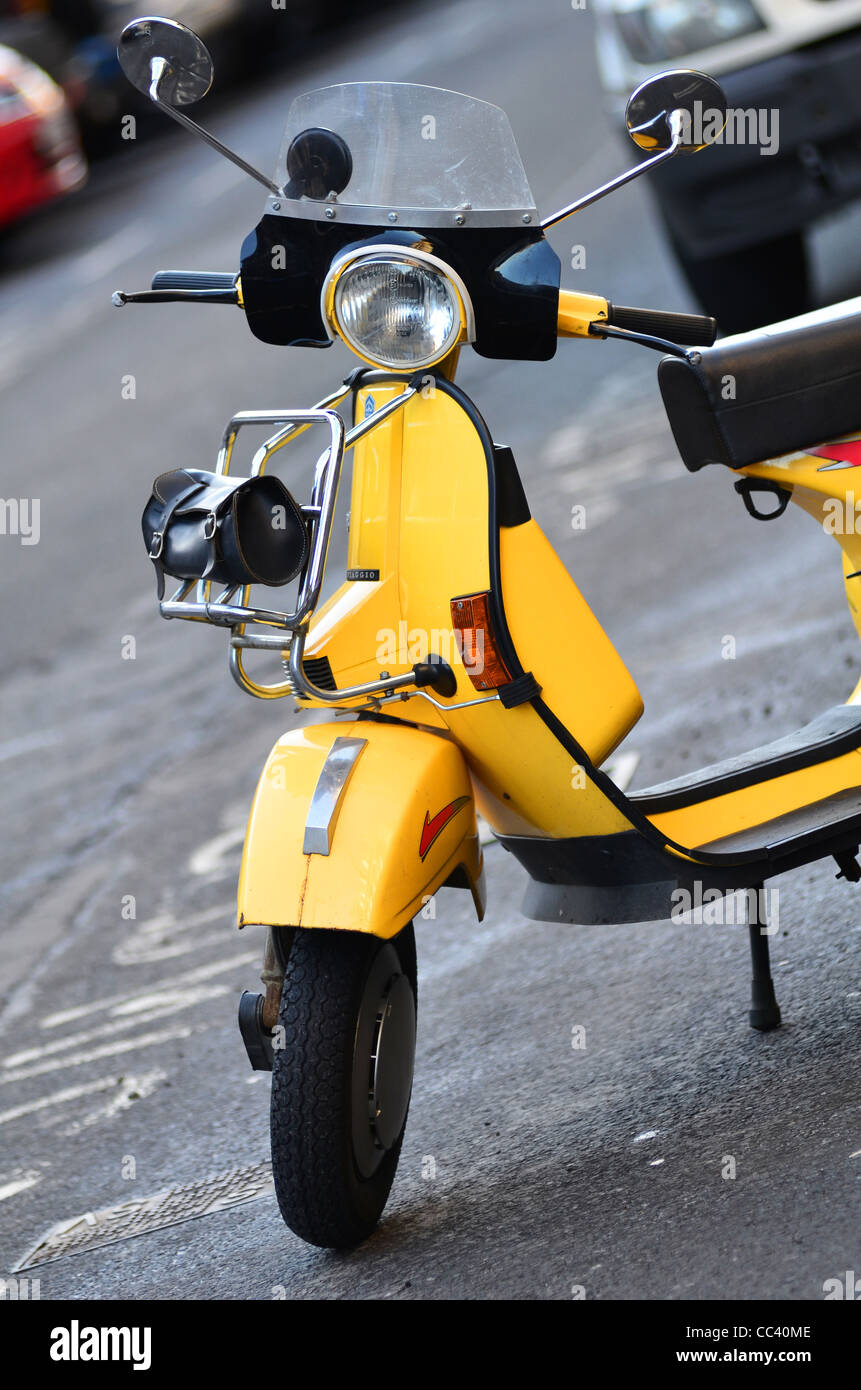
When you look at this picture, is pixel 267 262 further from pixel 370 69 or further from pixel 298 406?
pixel 370 69

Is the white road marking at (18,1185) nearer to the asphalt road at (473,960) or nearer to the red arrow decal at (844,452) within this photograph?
the asphalt road at (473,960)

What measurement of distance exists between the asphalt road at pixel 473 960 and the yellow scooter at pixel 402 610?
0.29 meters

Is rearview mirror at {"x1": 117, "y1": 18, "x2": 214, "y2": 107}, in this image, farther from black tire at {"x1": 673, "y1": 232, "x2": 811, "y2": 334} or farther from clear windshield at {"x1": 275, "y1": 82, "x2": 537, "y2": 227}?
black tire at {"x1": 673, "y1": 232, "x2": 811, "y2": 334}

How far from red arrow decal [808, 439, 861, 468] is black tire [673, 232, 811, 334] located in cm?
421

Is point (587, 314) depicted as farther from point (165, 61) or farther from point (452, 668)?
point (165, 61)

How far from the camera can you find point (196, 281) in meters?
3.23

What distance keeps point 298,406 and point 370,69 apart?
869 cm

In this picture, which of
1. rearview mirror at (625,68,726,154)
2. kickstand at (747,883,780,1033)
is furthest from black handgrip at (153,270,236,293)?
kickstand at (747,883,780,1033)

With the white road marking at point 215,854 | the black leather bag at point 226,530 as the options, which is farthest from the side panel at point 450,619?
the white road marking at point 215,854

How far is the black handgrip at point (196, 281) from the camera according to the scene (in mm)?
3191

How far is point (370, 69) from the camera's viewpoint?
631 inches

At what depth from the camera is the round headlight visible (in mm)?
2838
